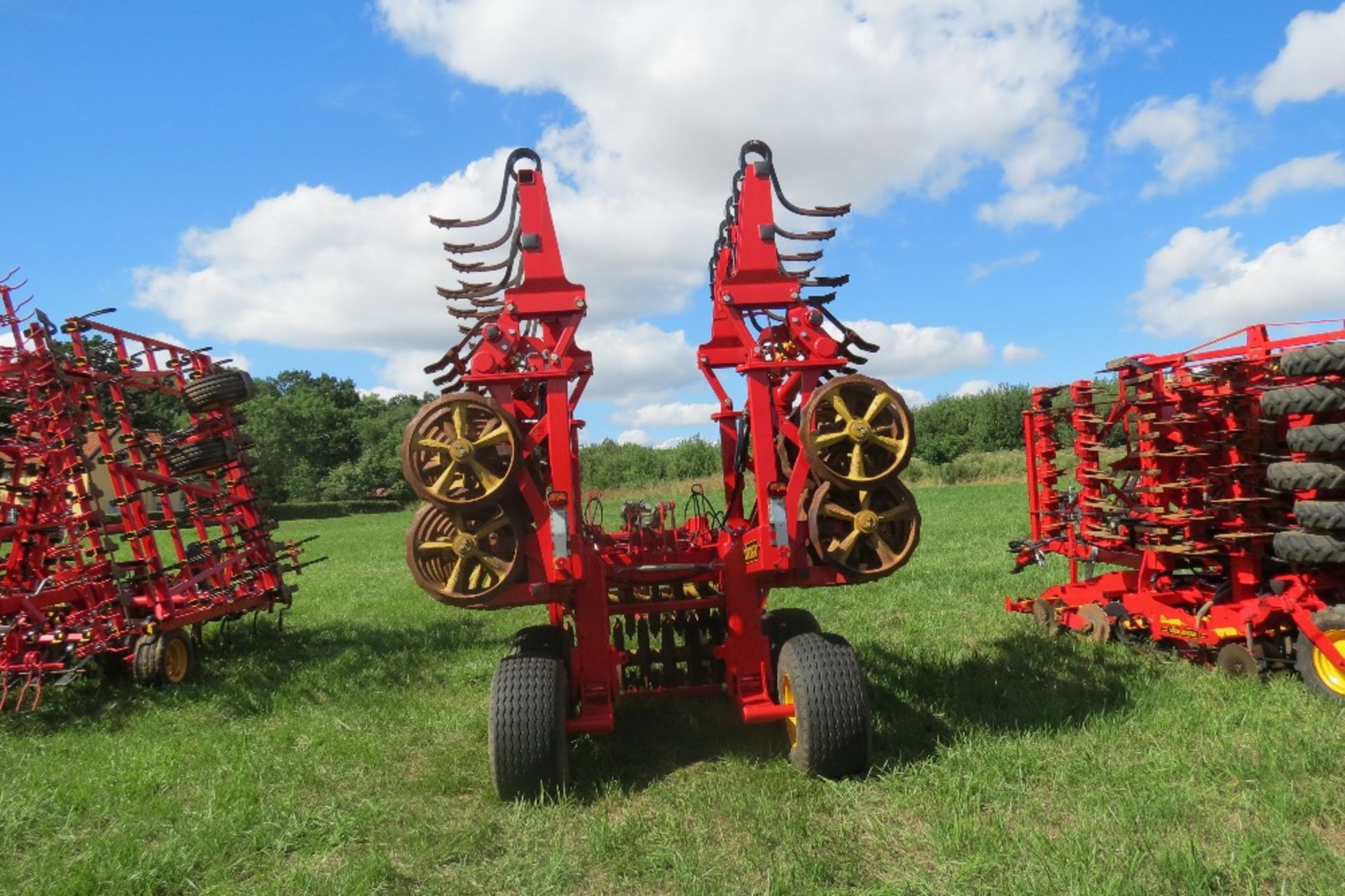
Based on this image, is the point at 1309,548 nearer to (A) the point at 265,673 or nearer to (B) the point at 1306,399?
(B) the point at 1306,399

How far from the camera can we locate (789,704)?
5.25 m

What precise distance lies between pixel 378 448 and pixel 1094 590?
61793 millimetres

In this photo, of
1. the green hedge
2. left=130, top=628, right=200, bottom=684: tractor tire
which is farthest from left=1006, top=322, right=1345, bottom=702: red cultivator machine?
the green hedge

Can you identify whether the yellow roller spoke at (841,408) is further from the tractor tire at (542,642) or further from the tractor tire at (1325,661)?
the tractor tire at (1325,661)

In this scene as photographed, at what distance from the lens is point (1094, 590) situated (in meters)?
8.30

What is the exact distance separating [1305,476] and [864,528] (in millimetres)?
3189

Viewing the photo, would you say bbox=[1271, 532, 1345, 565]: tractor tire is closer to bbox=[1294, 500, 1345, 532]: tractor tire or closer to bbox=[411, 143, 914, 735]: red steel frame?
bbox=[1294, 500, 1345, 532]: tractor tire

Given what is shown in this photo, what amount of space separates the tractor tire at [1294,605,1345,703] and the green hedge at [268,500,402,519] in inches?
1877

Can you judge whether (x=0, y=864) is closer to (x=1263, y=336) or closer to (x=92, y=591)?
(x=92, y=591)

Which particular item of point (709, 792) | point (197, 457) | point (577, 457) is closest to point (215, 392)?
point (197, 457)

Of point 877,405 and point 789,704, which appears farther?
point 789,704

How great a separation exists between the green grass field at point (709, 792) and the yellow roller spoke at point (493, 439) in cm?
194

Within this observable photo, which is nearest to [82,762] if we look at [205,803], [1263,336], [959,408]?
[205,803]

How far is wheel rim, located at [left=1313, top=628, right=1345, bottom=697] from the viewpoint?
5918 millimetres
